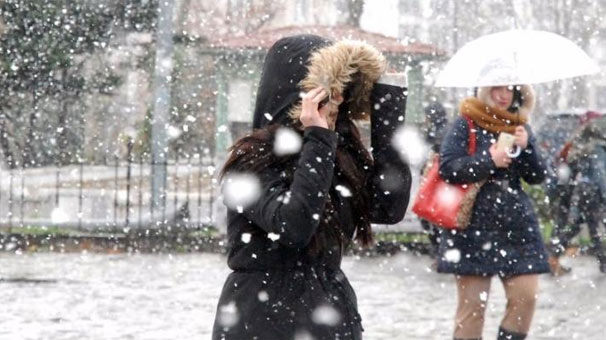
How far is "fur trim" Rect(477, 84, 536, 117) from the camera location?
6.64 m

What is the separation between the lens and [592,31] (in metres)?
39.7

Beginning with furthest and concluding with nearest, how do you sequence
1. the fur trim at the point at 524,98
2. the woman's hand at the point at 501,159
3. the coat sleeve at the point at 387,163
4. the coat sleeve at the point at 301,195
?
1. the fur trim at the point at 524,98
2. the woman's hand at the point at 501,159
3. the coat sleeve at the point at 387,163
4. the coat sleeve at the point at 301,195

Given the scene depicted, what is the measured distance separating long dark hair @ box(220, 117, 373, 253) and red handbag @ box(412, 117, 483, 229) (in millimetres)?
2477

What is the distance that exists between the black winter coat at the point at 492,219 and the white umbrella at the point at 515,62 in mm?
305

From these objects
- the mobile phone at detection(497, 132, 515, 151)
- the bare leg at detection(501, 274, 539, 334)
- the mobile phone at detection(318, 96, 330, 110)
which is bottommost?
the bare leg at detection(501, 274, 539, 334)

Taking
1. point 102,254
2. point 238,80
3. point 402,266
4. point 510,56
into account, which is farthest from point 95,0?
point 510,56

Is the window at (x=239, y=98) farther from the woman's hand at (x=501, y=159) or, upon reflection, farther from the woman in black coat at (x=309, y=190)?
the woman in black coat at (x=309, y=190)

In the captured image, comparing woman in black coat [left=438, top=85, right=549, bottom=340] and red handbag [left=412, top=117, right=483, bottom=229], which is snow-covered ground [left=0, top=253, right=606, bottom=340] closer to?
red handbag [left=412, top=117, right=483, bottom=229]

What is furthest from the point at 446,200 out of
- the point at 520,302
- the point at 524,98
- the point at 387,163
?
the point at 387,163

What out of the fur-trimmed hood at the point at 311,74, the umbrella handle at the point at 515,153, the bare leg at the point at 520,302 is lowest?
the bare leg at the point at 520,302

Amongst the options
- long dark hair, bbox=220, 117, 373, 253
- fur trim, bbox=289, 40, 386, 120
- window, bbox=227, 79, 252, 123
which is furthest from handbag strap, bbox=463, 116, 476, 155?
window, bbox=227, 79, 252, 123

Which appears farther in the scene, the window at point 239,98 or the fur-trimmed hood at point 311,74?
the window at point 239,98

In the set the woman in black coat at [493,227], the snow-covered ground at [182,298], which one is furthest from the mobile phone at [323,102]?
the snow-covered ground at [182,298]

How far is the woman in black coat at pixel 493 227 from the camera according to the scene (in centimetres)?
625
